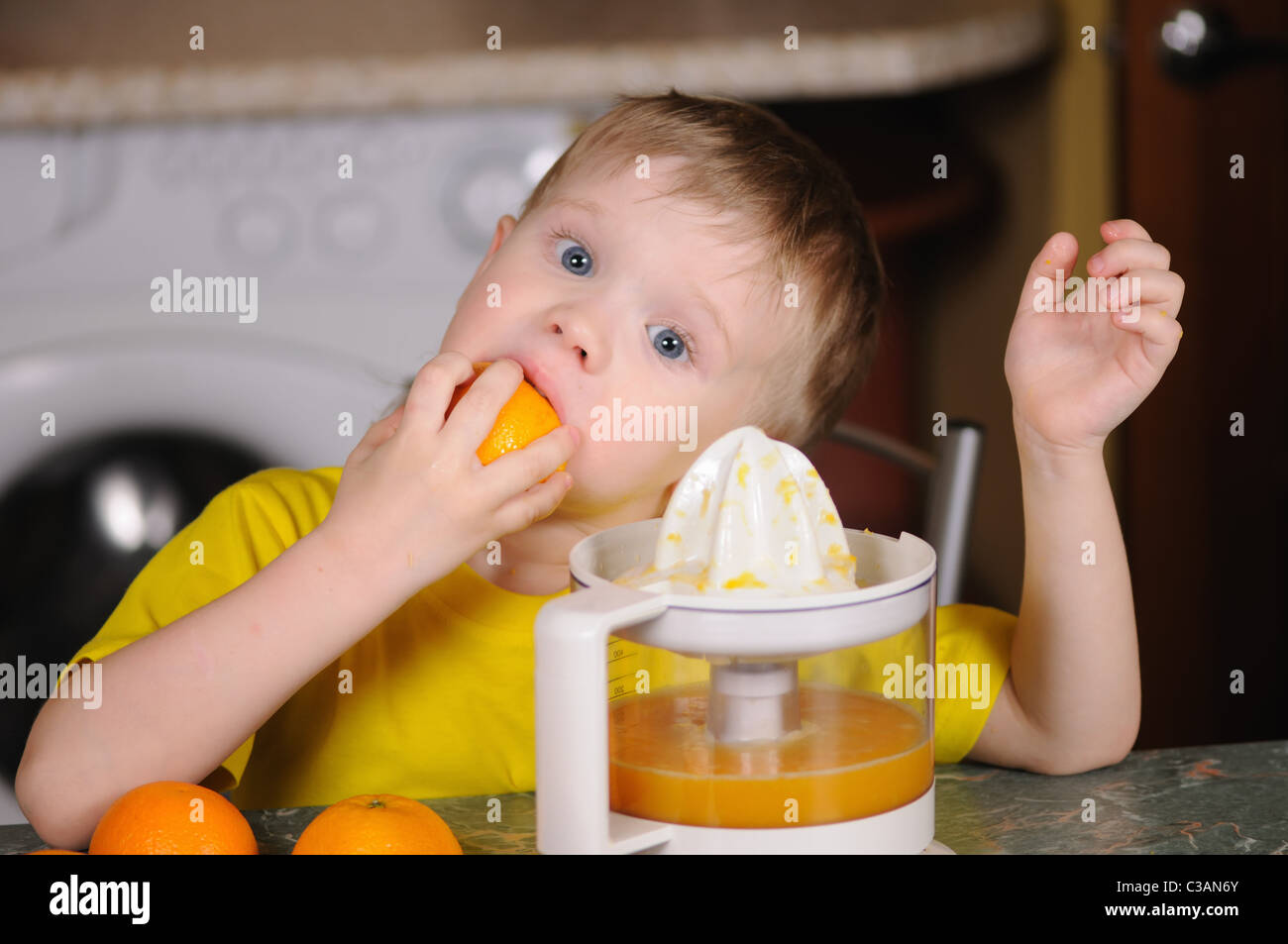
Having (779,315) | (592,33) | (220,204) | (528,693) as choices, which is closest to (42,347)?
(220,204)

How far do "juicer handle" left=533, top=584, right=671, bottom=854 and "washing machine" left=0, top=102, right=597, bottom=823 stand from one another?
1.12 meters

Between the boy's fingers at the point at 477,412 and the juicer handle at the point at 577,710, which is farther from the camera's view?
the boy's fingers at the point at 477,412

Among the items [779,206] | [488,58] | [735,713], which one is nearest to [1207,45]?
[488,58]

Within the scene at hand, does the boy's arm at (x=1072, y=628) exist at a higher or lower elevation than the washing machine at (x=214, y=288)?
lower

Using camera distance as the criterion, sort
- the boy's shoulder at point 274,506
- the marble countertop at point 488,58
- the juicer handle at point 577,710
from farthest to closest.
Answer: the marble countertop at point 488,58, the boy's shoulder at point 274,506, the juicer handle at point 577,710

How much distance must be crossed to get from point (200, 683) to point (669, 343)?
0.39 m

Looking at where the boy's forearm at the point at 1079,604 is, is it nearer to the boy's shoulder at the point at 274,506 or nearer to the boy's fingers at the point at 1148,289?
the boy's fingers at the point at 1148,289

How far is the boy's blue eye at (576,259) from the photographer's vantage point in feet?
3.27

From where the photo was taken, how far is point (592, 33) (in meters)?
1.91

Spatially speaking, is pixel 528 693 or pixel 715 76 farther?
pixel 715 76

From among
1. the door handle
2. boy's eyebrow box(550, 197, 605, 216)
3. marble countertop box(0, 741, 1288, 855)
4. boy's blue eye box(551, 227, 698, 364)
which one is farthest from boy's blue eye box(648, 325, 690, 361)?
the door handle

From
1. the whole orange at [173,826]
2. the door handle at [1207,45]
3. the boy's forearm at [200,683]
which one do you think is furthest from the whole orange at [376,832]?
the door handle at [1207,45]
